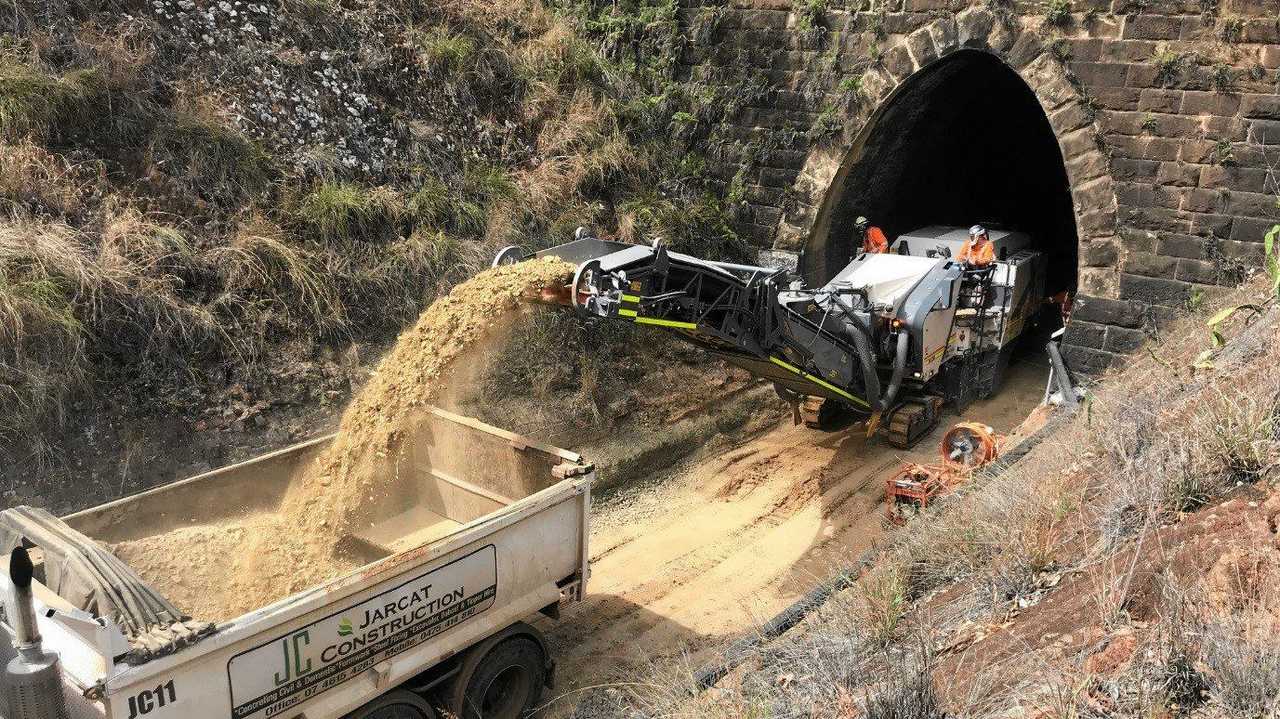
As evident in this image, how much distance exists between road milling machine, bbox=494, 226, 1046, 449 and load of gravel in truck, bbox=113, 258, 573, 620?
0.51 meters

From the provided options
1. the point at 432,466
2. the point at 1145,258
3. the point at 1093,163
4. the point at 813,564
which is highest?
the point at 1093,163

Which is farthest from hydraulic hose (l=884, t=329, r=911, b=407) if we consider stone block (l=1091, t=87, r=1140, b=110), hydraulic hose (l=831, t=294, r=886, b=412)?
stone block (l=1091, t=87, r=1140, b=110)

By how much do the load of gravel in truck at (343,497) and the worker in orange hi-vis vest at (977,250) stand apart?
6.34 m

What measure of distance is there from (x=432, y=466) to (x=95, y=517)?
7.79 feet

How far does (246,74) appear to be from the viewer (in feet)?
37.3

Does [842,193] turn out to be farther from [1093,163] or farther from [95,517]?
[95,517]

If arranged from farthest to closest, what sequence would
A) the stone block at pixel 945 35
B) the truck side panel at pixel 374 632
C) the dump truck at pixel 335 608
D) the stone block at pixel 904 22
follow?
1. the stone block at pixel 904 22
2. the stone block at pixel 945 35
3. the truck side panel at pixel 374 632
4. the dump truck at pixel 335 608

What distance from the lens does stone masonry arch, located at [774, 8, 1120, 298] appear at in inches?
435

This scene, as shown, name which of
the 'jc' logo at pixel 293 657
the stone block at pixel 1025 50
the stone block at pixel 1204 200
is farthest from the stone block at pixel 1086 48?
the 'jc' logo at pixel 293 657

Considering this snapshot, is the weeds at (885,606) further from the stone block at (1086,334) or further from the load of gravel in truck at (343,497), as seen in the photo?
the stone block at (1086,334)

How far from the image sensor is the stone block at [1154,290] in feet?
35.4

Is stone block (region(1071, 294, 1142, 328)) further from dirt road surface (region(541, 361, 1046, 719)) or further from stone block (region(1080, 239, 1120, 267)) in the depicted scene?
dirt road surface (region(541, 361, 1046, 719))

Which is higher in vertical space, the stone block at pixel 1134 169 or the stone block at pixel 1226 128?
the stone block at pixel 1226 128

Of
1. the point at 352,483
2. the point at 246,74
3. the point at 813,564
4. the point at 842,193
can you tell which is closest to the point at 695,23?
the point at 842,193
